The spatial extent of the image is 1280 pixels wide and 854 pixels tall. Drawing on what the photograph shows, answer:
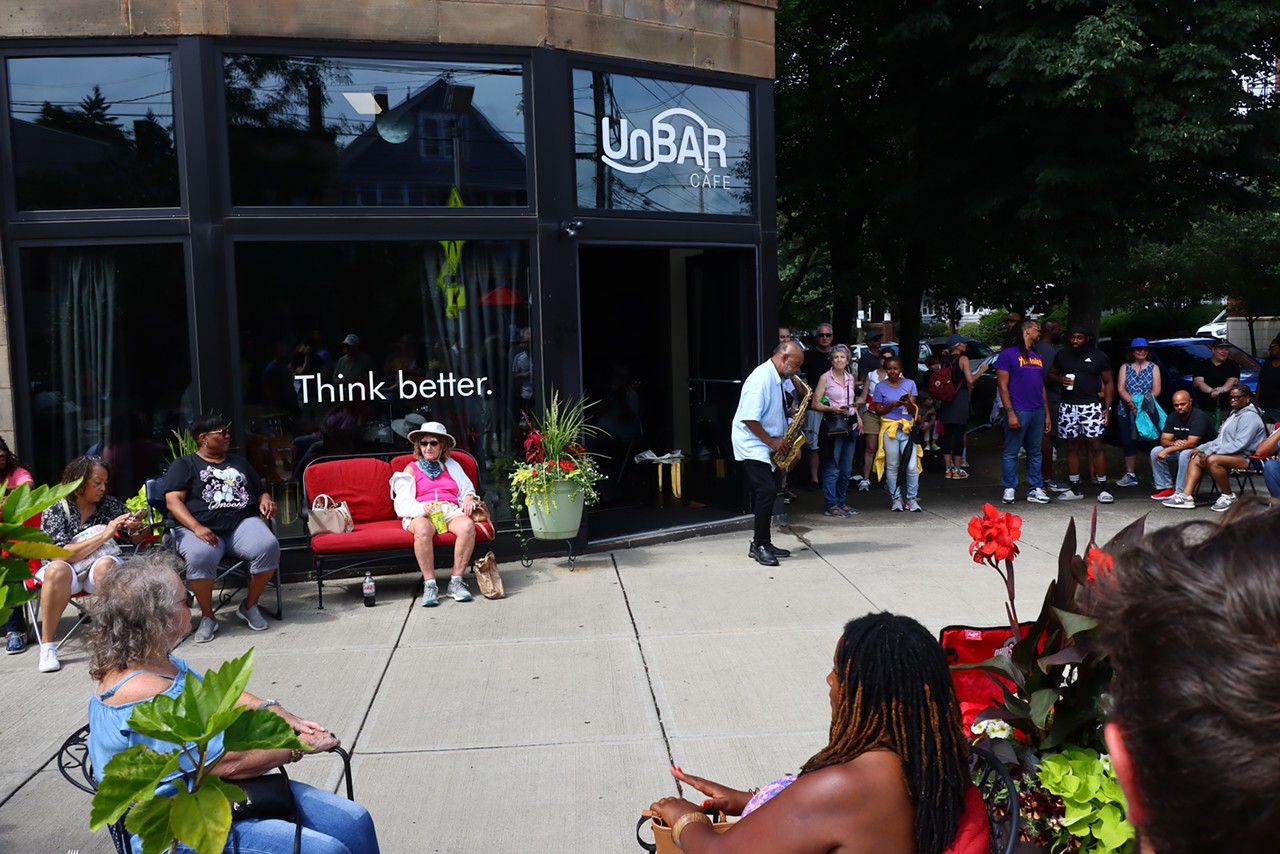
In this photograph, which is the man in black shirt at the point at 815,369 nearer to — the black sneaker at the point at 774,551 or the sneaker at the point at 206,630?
the black sneaker at the point at 774,551

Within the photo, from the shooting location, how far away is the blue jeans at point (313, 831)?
3.37 metres

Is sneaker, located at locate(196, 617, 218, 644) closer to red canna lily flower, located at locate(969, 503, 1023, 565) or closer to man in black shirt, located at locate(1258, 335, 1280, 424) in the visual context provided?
red canna lily flower, located at locate(969, 503, 1023, 565)

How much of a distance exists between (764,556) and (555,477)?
177cm

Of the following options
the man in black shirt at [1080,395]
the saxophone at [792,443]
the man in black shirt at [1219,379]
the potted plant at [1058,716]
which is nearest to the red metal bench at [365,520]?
the saxophone at [792,443]

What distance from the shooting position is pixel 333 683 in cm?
646

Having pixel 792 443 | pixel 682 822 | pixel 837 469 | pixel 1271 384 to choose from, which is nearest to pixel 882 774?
pixel 682 822

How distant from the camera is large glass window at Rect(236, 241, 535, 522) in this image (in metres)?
8.95

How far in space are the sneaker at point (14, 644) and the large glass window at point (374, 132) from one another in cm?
347

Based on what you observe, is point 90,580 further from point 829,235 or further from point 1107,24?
point 829,235

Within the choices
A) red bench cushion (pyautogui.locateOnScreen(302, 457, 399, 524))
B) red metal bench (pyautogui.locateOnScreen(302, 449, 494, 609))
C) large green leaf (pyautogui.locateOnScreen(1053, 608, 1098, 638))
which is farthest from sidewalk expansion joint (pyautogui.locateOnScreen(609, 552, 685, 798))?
large green leaf (pyautogui.locateOnScreen(1053, 608, 1098, 638))

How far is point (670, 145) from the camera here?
33.5ft

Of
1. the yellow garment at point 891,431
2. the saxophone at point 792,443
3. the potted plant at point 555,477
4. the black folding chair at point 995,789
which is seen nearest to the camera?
the black folding chair at point 995,789

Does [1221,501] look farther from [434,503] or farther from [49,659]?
[49,659]

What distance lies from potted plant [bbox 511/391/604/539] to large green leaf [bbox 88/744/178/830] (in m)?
6.42
